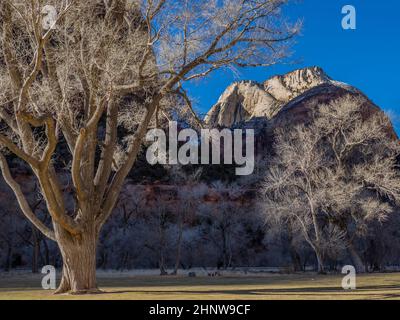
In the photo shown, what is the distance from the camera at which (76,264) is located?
55.5 ft

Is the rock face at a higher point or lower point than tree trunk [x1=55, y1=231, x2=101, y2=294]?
higher

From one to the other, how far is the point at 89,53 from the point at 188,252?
4286 centimetres

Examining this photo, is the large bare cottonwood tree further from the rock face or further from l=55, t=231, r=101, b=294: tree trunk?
the rock face

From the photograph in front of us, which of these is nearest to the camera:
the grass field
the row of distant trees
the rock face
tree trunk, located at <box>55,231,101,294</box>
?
the grass field

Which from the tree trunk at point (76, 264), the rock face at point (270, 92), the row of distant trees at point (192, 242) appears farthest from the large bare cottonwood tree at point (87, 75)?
the rock face at point (270, 92)

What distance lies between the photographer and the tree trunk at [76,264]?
16.9 m

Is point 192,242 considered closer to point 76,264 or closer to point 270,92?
point 76,264

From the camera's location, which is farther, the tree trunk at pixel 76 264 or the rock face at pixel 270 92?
the rock face at pixel 270 92

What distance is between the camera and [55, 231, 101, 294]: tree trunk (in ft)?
55.3

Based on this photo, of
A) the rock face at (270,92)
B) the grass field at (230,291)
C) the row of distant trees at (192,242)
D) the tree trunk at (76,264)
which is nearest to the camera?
the grass field at (230,291)

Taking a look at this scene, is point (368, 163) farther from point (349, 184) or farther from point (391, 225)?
point (391, 225)

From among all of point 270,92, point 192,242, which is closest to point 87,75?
point 192,242

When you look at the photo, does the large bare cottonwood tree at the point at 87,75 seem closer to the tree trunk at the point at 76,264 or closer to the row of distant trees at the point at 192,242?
the tree trunk at the point at 76,264

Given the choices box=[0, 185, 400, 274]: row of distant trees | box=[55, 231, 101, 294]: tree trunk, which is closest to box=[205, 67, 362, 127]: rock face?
box=[0, 185, 400, 274]: row of distant trees
